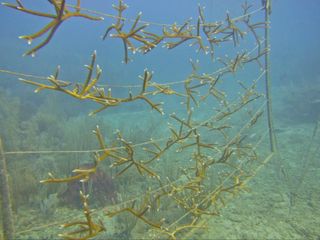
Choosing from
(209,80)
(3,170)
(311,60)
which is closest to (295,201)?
(209,80)

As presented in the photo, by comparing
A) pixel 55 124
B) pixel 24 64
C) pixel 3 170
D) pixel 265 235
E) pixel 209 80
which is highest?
pixel 24 64

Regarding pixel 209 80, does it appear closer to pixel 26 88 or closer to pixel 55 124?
pixel 55 124

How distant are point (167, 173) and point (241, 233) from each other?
2.50 meters

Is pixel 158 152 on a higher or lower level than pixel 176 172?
higher

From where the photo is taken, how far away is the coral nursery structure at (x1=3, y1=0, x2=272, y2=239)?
2.28 metres

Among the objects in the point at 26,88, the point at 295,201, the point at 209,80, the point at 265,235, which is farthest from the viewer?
the point at 26,88

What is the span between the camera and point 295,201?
19.2ft

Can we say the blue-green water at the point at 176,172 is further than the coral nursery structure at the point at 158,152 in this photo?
Yes

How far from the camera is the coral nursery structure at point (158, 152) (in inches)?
89.7

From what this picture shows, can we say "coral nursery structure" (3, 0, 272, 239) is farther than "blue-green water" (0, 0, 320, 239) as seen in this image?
No

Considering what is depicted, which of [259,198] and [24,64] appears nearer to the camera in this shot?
[259,198]

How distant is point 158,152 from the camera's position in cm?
629

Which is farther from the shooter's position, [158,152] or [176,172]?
[176,172]

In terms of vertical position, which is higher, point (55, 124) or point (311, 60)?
point (311, 60)
